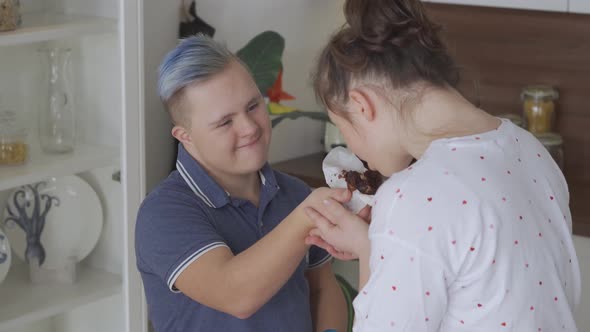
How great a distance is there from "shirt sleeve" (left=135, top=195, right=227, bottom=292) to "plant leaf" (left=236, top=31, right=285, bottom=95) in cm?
114

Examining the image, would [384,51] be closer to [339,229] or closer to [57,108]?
[339,229]

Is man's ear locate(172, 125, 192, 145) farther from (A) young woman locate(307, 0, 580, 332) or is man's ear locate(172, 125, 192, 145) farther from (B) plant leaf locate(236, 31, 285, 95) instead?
(B) plant leaf locate(236, 31, 285, 95)

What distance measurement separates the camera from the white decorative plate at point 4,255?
2.23m

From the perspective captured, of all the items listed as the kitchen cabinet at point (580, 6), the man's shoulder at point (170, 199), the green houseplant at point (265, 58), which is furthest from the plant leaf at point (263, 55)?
the man's shoulder at point (170, 199)

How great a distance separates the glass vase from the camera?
230 cm

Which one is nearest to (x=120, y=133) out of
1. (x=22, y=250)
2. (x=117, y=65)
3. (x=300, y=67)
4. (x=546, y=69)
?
(x=117, y=65)

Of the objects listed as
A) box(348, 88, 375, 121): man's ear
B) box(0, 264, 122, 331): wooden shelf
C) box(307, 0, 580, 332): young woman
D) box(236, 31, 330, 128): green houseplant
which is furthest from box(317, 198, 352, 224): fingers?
box(236, 31, 330, 128): green houseplant

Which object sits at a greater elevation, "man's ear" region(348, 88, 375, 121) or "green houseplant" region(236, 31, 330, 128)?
"man's ear" region(348, 88, 375, 121)

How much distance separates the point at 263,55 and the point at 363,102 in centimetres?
155

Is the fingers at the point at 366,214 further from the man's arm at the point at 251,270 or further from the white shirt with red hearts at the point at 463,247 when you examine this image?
the white shirt with red hearts at the point at 463,247

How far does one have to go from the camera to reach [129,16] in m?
2.22

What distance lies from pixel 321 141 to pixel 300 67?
0.29 meters

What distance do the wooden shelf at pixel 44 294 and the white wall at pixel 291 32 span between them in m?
0.88

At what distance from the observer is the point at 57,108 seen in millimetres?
2320
